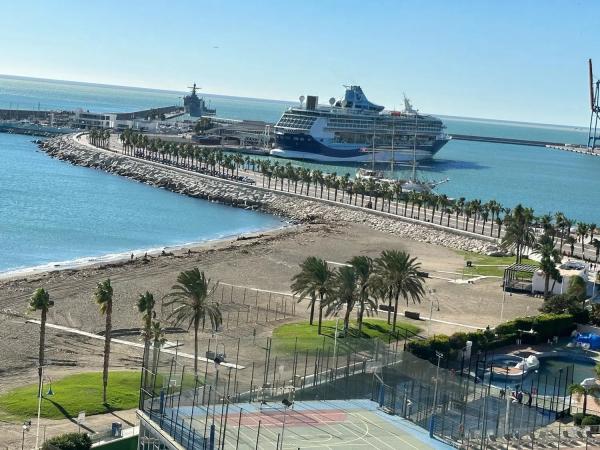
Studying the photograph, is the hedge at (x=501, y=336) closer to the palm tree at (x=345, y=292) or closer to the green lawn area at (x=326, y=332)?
the green lawn area at (x=326, y=332)

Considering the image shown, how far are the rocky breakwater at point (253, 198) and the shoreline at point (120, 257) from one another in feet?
31.8

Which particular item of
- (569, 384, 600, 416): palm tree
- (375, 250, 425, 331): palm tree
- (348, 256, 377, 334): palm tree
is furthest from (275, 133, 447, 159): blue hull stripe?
(569, 384, 600, 416): palm tree

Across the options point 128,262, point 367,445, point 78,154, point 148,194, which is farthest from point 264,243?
point 78,154

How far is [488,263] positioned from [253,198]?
38.3 metres

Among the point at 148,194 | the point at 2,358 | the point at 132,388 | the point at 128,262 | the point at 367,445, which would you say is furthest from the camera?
the point at 148,194

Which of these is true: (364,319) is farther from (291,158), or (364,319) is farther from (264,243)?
(291,158)

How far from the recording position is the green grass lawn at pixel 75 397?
32469 mm

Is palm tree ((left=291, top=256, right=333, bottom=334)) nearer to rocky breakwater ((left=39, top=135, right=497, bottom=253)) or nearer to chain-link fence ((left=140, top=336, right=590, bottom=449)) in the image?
chain-link fence ((left=140, top=336, right=590, bottom=449))

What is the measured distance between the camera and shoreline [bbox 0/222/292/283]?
5809cm

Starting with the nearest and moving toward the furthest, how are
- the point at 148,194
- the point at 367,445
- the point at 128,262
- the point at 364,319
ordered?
the point at 367,445 < the point at 364,319 < the point at 128,262 < the point at 148,194

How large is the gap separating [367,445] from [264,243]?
47.1 meters

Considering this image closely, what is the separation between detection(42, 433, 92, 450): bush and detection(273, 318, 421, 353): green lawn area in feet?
37.6

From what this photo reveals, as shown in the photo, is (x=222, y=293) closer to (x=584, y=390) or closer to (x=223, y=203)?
(x=584, y=390)

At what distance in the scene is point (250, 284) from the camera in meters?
58.1
